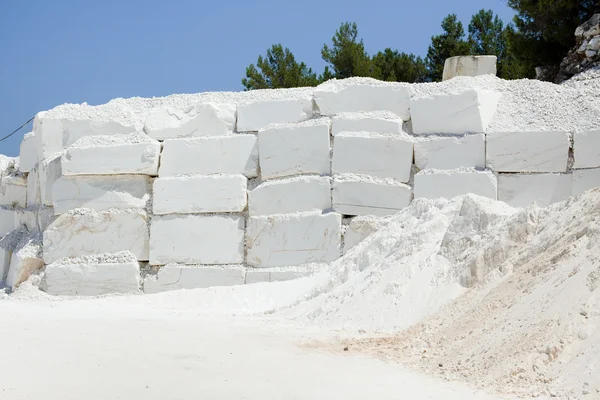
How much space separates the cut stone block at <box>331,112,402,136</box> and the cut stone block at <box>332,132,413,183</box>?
0.12m

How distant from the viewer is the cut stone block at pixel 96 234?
8180 mm

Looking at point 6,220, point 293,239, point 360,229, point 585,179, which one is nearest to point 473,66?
point 585,179

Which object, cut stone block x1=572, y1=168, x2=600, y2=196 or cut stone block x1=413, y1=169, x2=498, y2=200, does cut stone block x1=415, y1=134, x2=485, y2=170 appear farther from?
cut stone block x1=572, y1=168, x2=600, y2=196

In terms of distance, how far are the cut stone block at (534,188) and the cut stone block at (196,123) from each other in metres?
2.88

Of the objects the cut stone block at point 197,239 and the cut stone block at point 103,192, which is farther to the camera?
the cut stone block at point 103,192

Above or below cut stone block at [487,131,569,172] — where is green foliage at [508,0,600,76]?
above

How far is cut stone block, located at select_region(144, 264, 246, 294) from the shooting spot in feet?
25.8

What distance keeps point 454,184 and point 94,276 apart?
3.72 m

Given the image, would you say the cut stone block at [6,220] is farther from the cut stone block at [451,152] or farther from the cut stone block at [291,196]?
the cut stone block at [451,152]

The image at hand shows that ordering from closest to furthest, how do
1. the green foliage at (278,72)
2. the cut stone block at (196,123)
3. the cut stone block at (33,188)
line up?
the cut stone block at (196,123), the cut stone block at (33,188), the green foliage at (278,72)

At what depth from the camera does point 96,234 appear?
8250 millimetres

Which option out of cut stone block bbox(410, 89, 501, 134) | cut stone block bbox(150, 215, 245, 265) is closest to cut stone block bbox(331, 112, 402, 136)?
cut stone block bbox(410, 89, 501, 134)

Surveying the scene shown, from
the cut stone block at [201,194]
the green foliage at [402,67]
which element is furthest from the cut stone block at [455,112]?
the green foliage at [402,67]

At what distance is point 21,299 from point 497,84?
5369mm
